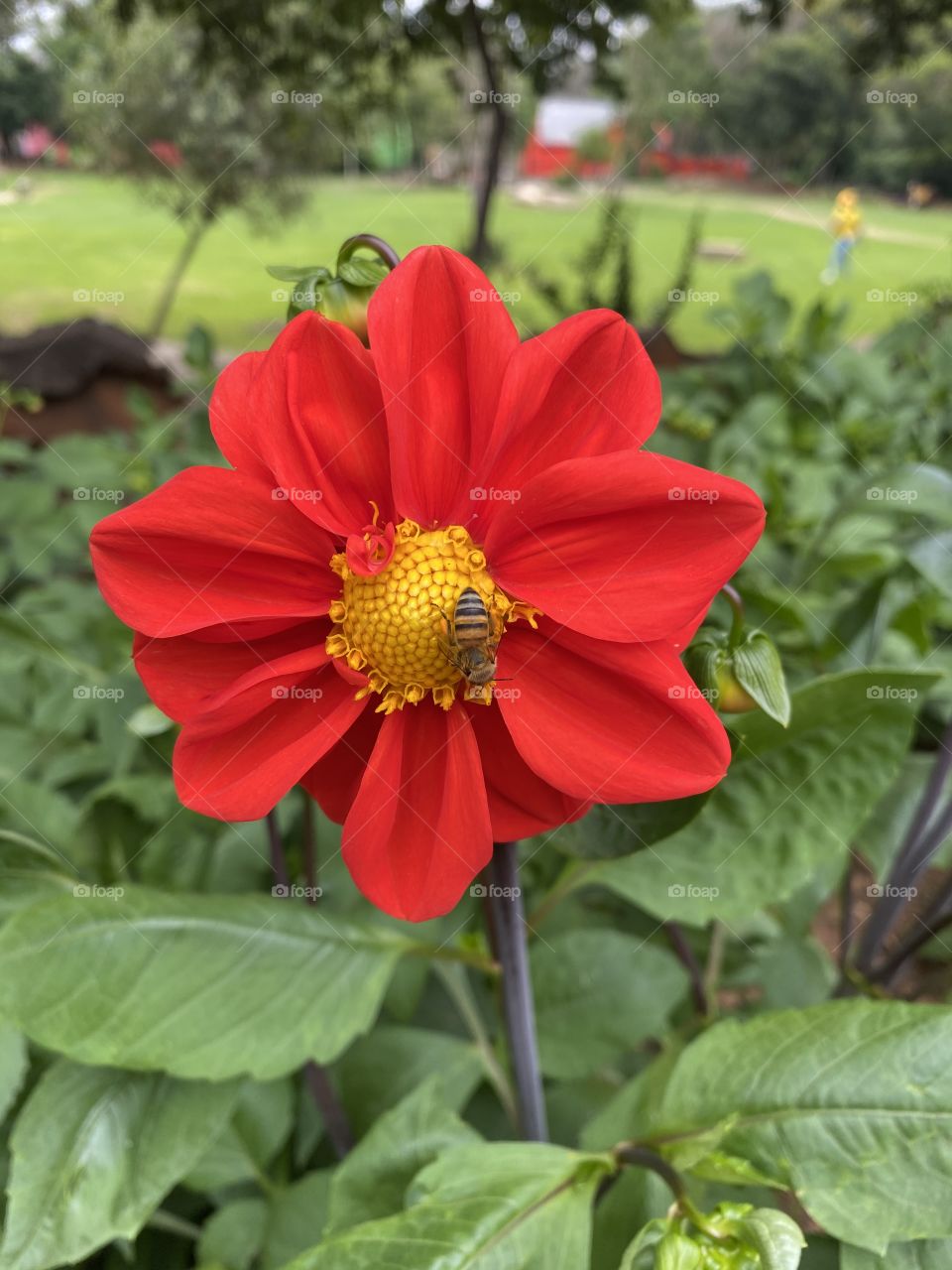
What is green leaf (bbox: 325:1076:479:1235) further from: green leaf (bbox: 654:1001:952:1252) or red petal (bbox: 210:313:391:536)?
red petal (bbox: 210:313:391:536)

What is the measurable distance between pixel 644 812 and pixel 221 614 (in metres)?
0.34

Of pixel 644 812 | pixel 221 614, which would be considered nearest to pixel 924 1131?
pixel 644 812

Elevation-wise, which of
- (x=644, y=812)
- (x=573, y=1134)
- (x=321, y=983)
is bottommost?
(x=573, y=1134)

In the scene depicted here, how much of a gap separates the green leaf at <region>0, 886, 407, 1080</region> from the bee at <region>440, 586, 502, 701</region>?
42cm

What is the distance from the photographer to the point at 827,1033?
0.80m

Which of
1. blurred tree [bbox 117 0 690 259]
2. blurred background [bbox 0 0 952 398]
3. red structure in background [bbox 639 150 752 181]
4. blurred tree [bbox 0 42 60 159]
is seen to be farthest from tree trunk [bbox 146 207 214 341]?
red structure in background [bbox 639 150 752 181]

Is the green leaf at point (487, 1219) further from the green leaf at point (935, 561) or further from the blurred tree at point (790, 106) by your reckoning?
the blurred tree at point (790, 106)

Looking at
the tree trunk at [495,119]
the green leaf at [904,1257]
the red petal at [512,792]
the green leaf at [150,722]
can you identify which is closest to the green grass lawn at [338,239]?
the tree trunk at [495,119]

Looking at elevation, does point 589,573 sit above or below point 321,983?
above

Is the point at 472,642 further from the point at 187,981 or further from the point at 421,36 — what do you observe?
the point at 421,36

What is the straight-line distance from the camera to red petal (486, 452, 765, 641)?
54 centimetres

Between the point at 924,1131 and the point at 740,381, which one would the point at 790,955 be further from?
the point at 740,381

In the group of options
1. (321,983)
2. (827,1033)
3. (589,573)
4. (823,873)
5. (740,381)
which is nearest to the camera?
(589,573)

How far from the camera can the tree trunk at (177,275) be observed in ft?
17.6
